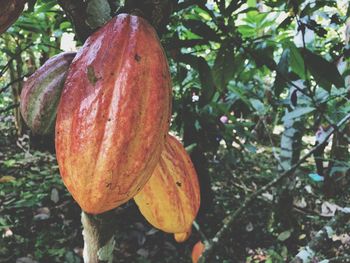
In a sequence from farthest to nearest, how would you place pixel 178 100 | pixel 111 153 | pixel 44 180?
pixel 44 180, pixel 178 100, pixel 111 153

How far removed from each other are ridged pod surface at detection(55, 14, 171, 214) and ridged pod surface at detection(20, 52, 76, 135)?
14cm

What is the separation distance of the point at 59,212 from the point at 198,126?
111 centimetres

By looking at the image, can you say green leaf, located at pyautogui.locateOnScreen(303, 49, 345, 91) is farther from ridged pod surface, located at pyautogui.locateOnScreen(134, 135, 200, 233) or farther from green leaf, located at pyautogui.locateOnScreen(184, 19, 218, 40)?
ridged pod surface, located at pyautogui.locateOnScreen(134, 135, 200, 233)

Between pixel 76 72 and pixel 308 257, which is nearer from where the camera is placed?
pixel 76 72

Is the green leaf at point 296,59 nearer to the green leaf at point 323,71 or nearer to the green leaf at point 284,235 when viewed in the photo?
the green leaf at point 323,71

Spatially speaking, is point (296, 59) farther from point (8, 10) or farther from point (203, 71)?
point (8, 10)

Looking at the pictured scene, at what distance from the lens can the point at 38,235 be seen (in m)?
2.04

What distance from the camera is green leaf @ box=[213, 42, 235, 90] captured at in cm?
103

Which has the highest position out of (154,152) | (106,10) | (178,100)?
(106,10)

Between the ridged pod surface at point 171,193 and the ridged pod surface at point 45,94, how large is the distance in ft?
0.60

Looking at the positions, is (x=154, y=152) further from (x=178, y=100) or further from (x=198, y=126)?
(x=198, y=126)

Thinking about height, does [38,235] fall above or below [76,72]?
below

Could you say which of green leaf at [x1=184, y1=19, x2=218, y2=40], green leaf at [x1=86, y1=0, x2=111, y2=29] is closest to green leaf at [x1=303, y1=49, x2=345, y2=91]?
green leaf at [x1=184, y1=19, x2=218, y2=40]

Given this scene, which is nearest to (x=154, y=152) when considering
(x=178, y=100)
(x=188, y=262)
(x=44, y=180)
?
(x=178, y=100)
